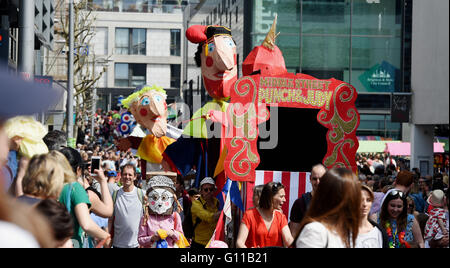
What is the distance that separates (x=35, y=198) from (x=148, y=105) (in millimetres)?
7346

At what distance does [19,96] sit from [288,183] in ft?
24.1

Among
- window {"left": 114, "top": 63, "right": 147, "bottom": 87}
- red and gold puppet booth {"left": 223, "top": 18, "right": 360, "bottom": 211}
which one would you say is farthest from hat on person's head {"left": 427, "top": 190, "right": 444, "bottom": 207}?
window {"left": 114, "top": 63, "right": 147, "bottom": 87}

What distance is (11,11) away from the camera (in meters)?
12.3

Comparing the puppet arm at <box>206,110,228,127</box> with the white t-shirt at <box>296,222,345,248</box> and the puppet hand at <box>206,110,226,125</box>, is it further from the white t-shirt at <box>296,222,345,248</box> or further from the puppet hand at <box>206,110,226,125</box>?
the white t-shirt at <box>296,222,345,248</box>

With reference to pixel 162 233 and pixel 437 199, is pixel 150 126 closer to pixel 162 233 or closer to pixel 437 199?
pixel 162 233

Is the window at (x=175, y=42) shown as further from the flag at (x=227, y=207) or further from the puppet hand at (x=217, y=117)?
the flag at (x=227, y=207)

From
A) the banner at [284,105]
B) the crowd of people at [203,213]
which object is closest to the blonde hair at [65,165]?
the crowd of people at [203,213]

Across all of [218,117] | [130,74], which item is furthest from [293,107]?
[130,74]

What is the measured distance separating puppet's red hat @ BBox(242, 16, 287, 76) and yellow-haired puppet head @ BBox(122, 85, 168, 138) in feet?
6.42

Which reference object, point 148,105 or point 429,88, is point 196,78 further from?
point 148,105

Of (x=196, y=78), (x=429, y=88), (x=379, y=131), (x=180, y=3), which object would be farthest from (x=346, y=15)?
(x=180, y=3)

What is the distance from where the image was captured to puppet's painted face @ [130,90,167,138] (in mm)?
11469

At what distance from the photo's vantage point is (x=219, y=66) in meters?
10.7

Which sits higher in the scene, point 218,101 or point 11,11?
point 11,11
